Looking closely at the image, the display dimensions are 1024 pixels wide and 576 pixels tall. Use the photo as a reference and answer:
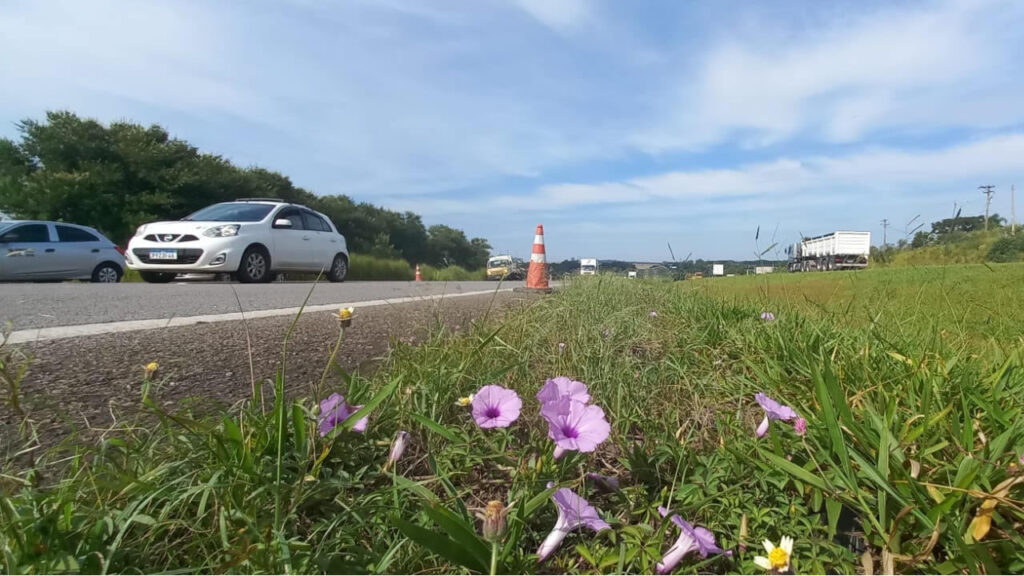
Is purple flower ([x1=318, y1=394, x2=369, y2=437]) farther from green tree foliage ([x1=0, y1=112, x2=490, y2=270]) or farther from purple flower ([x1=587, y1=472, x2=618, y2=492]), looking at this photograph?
green tree foliage ([x1=0, y1=112, x2=490, y2=270])

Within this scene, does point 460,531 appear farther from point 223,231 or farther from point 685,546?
point 223,231

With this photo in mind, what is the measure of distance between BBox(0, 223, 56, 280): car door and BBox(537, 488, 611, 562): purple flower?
11713mm

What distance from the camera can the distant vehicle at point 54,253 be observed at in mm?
9037

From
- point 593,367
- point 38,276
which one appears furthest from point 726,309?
point 38,276

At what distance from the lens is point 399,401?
144 cm

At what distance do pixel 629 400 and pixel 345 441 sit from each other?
843mm

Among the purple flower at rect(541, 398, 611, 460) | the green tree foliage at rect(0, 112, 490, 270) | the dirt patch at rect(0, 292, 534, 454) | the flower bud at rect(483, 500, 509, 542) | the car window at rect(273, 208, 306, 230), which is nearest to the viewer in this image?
the flower bud at rect(483, 500, 509, 542)

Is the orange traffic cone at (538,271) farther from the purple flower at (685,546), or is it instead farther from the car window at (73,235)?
the car window at (73,235)

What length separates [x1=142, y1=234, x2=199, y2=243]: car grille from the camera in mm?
7820

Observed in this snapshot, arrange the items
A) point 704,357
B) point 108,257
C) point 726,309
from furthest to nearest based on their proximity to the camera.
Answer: point 108,257
point 726,309
point 704,357

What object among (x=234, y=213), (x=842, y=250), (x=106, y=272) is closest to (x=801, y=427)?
(x=234, y=213)

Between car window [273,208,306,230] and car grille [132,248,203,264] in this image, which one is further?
car window [273,208,306,230]

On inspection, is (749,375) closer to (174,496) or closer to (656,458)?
(656,458)

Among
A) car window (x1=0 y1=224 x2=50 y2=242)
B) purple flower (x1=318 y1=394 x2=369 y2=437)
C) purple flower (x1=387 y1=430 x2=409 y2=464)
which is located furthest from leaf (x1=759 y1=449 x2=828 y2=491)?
car window (x1=0 y1=224 x2=50 y2=242)
